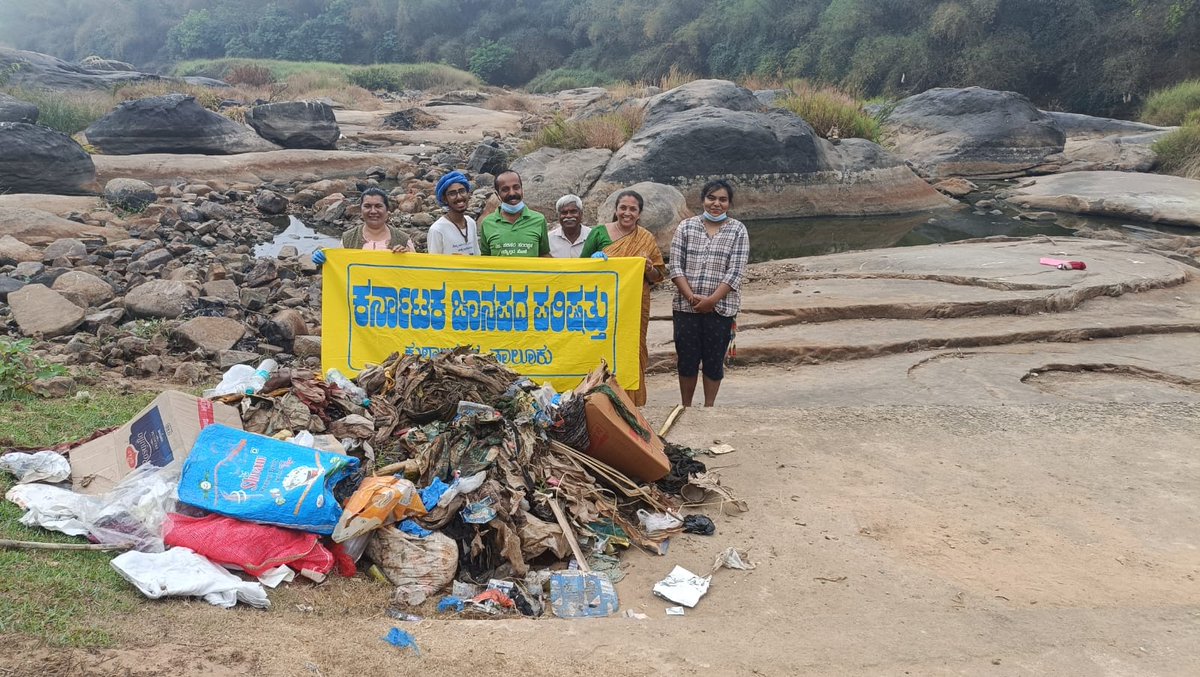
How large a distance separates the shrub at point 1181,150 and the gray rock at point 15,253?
22.1 meters

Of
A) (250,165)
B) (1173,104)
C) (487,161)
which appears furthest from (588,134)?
(1173,104)

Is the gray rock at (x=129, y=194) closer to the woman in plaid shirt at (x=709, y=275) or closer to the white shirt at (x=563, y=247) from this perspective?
the white shirt at (x=563, y=247)

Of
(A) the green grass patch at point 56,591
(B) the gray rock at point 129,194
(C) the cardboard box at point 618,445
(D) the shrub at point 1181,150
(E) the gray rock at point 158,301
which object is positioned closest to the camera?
(A) the green grass patch at point 56,591

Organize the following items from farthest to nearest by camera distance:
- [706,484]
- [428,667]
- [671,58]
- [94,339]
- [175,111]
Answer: [671,58], [175,111], [94,339], [706,484], [428,667]

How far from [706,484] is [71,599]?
9.59 ft

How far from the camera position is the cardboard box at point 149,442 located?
12.8 ft

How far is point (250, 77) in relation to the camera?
41656mm

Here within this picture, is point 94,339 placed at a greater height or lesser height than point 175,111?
lesser

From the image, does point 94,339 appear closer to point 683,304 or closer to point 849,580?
point 683,304

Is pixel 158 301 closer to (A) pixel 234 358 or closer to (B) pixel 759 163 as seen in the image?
(A) pixel 234 358

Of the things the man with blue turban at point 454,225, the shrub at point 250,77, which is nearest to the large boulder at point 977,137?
the man with blue turban at point 454,225

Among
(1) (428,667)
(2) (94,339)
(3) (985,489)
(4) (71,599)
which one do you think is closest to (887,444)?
(3) (985,489)

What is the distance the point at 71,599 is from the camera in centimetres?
301

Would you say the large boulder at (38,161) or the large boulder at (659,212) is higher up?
the large boulder at (38,161)
